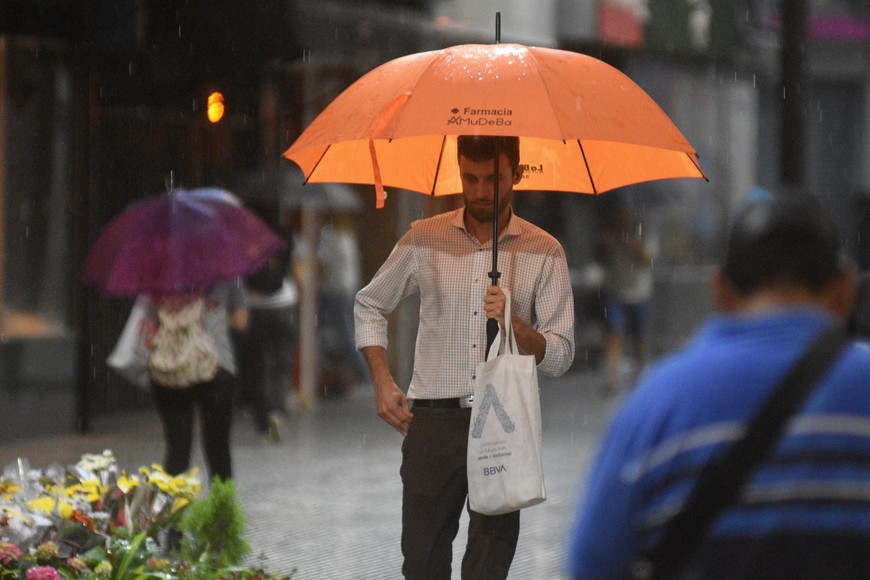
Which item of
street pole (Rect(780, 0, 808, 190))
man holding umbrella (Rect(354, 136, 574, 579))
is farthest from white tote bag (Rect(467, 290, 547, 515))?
street pole (Rect(780, 0, 808, 190))

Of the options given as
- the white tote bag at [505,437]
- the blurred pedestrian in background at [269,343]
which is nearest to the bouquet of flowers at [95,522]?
the white tote bag at [505,437]

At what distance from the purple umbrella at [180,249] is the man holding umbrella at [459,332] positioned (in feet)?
6.31

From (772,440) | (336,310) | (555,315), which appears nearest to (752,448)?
(772,440)

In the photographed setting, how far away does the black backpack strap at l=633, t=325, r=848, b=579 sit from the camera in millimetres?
2336

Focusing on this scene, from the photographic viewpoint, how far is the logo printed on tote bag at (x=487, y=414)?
438 centimetres

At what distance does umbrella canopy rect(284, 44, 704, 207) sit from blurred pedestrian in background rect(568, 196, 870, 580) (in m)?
1.97

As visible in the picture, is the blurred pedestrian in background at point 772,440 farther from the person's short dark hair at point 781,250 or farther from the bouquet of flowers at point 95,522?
the bouquet of flowers at point 95,522

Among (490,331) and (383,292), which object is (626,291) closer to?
(383,292)

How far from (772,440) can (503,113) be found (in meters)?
2.28

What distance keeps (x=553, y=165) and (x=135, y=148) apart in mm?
8427

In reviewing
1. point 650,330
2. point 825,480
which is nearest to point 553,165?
point 825,480

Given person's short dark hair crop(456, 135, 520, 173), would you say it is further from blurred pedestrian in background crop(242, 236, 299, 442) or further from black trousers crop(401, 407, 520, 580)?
blurred pedestrian in background crop(242, 236, 299, 442)

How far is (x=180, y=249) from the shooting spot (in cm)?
667

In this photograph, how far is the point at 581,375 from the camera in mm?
18281
